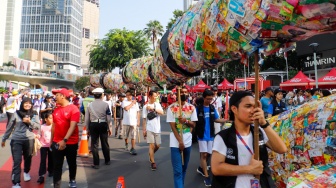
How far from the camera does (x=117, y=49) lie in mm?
25375

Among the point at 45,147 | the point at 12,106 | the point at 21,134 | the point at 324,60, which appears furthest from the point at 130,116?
the point at 324,60

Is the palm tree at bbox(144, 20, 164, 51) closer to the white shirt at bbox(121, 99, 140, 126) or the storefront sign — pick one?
the storefront sign

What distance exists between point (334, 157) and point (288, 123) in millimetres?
736

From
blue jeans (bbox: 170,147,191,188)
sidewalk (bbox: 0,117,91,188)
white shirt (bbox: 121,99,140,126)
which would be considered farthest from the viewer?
white shirt (bbox: 121,99,140,126)

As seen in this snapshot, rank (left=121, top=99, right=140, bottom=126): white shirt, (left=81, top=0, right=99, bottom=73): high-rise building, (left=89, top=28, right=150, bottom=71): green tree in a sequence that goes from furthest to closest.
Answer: (left=81, top=0, right=99, bottom=73): high-rise building, (left=89, top=28, right=150, bottom=71): green tree, (left=121, top=99, right=140, bottom=126): white shirt

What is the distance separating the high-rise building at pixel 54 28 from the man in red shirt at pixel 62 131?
103479 mm

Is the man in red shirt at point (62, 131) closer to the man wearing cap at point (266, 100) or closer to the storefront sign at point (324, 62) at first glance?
the man wearing cap at point (266, 100)

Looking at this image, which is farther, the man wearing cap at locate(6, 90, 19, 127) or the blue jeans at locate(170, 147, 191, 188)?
the man wearing cap at locate(6, 90, 19, 127)

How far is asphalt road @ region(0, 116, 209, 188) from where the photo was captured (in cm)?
505

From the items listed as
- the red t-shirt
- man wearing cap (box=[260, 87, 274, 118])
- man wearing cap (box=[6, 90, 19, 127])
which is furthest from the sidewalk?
man wearing cap (box=[260, 87, 274, 118])

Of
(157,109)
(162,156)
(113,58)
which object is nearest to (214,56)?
(157,109)

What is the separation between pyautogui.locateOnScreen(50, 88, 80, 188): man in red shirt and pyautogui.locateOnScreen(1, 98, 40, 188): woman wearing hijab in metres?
0.66

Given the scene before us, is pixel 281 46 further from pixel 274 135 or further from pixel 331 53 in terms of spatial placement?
pixel 331 53

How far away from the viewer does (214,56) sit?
2982mm
